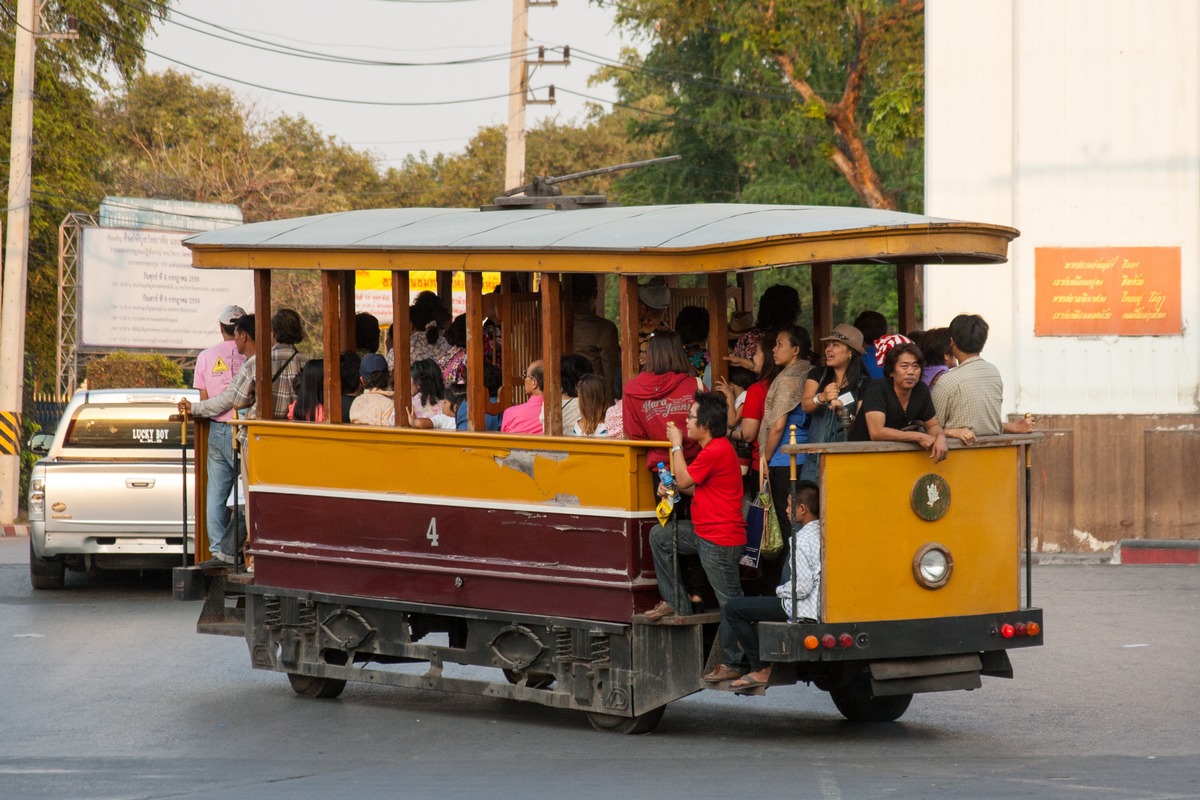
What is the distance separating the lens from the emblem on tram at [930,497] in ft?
26.4

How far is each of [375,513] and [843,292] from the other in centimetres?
2455

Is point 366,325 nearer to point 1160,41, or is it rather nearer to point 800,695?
point 800,695

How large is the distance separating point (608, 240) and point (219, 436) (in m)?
3.43

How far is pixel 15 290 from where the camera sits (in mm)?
23203

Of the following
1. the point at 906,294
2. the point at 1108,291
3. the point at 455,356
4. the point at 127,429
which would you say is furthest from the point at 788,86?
the point at 455,356

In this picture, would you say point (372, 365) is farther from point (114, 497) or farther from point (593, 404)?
point (114, 497)

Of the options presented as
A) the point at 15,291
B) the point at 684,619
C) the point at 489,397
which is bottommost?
the point at 684,619

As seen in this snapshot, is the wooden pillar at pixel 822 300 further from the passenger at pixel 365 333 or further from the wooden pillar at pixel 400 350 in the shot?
the passenger at pixel 365 333

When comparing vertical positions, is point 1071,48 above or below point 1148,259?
above

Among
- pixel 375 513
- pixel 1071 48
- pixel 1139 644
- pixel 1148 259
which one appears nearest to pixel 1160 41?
pixel 1071 48

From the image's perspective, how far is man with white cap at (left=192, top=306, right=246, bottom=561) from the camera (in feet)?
35.5

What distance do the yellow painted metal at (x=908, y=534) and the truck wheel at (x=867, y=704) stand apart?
0.99 metres

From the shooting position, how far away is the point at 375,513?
9.55 m

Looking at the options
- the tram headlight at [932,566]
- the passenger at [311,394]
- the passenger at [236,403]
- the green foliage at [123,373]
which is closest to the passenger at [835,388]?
the tram headlight at [932,566]
